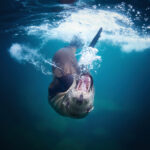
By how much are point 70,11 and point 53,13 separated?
1.51 m

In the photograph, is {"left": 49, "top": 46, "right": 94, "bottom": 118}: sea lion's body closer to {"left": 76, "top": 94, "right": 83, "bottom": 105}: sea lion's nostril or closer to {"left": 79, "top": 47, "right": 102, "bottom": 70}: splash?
{"left": 76, "top": 94, "right": 83, "bottom": 105}: sea lion's nostril

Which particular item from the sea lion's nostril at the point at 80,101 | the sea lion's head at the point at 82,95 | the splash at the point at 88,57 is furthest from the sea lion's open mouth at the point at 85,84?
the splash at the point at 88,57

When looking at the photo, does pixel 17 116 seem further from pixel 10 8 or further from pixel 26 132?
pixel 10 8

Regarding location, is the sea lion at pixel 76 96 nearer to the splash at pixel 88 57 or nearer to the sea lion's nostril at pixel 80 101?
the sea lion's nostril at pixel 80 101

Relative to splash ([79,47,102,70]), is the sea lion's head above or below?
above

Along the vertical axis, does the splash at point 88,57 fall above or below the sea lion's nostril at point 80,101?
below

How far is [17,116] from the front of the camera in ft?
91.4

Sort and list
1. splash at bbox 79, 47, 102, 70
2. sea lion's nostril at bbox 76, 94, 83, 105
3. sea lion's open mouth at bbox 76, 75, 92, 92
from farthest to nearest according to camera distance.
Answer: splash at bbox 79, 47, 102, 70 < sea lion's open mouth at bbox 76, 75, 92, 92 < sea lion's nostril at bbox 76, 94, 83, 105

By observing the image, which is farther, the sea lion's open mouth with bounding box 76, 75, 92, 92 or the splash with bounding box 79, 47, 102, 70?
the splash with bounding box 79, 47, 102, 70

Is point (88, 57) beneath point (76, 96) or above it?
beneath

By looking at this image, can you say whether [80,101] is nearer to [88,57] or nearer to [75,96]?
[75,96]

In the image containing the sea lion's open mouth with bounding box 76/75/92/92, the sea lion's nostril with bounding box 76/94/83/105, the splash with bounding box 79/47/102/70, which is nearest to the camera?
the sea lion's nostril with bounding box 76/94/83/105

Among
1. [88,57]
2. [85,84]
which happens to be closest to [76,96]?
[85,84]

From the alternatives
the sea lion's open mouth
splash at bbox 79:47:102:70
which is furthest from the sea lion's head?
splash at bbox 79:47:102:70
